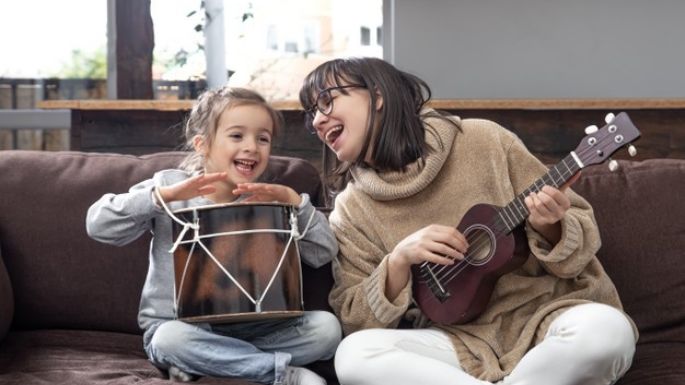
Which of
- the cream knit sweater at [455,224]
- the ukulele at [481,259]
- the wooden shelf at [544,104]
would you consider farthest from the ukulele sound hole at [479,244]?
the wooden shelf at [544,104]

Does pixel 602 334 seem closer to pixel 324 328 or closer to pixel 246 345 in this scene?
pixel 324 328

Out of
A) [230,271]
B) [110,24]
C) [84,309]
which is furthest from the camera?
[110,24]

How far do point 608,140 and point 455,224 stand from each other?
1.64ft

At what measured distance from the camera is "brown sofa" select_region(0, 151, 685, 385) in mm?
2748

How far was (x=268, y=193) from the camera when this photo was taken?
8.48ft

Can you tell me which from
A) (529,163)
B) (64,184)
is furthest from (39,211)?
(529,163)

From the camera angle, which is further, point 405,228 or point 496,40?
point 496,40

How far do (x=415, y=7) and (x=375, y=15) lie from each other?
55cm

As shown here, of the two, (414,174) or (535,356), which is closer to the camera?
(535,356)

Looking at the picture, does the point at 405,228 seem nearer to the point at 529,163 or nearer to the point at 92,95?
the point at 529,163

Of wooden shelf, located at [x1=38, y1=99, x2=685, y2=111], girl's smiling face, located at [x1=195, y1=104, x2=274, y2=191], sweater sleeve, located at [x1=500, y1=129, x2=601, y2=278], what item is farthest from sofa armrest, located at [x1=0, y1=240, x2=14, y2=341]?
wooden shelf, located at [x1=38, y1=99, x2=685, y2=111]

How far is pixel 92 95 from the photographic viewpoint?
5.55m

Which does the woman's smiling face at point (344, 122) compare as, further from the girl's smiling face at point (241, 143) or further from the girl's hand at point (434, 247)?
the girl's hand at point (434, 247)

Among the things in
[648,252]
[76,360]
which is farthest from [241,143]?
[648,252]
